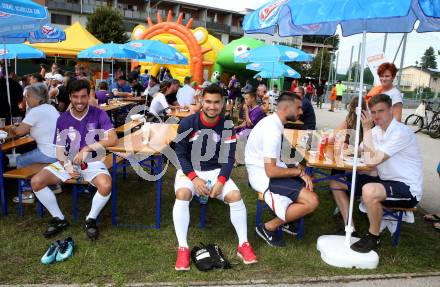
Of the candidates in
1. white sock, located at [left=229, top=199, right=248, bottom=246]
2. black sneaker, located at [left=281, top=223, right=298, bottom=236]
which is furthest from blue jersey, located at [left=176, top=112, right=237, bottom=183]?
black sneaker, located at [left=281, top=223, right=298, bottom=236]

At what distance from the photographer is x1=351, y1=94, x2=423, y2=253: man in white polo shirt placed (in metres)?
3.30

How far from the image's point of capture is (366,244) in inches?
130

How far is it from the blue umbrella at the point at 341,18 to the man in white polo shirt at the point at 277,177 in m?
0.42

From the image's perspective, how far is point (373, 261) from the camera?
3.17m

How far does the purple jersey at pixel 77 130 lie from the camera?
3637mm

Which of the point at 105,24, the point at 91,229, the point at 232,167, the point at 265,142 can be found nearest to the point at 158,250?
the point at 91,229

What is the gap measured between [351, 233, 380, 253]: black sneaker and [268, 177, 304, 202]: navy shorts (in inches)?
27.1

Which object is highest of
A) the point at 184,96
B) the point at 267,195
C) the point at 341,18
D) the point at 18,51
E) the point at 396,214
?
the point at 18,51

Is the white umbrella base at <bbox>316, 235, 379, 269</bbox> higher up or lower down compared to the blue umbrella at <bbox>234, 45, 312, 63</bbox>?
lower down

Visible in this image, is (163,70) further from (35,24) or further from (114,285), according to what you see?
(114,285)

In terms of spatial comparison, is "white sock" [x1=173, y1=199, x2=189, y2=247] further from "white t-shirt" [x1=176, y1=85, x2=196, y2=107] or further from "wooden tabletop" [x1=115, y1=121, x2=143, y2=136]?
"white t-shirt" [x1=176, y1=85, x2=196, y2=107]

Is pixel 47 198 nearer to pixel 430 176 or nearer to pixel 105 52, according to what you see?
pixel 430 176

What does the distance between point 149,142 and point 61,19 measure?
→ 4512 centimetres

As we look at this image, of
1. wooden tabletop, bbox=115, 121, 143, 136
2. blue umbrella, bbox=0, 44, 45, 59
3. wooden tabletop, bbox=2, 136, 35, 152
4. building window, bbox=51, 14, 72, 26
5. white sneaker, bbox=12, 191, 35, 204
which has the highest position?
building window, bbox=51, 14, 72, 26
